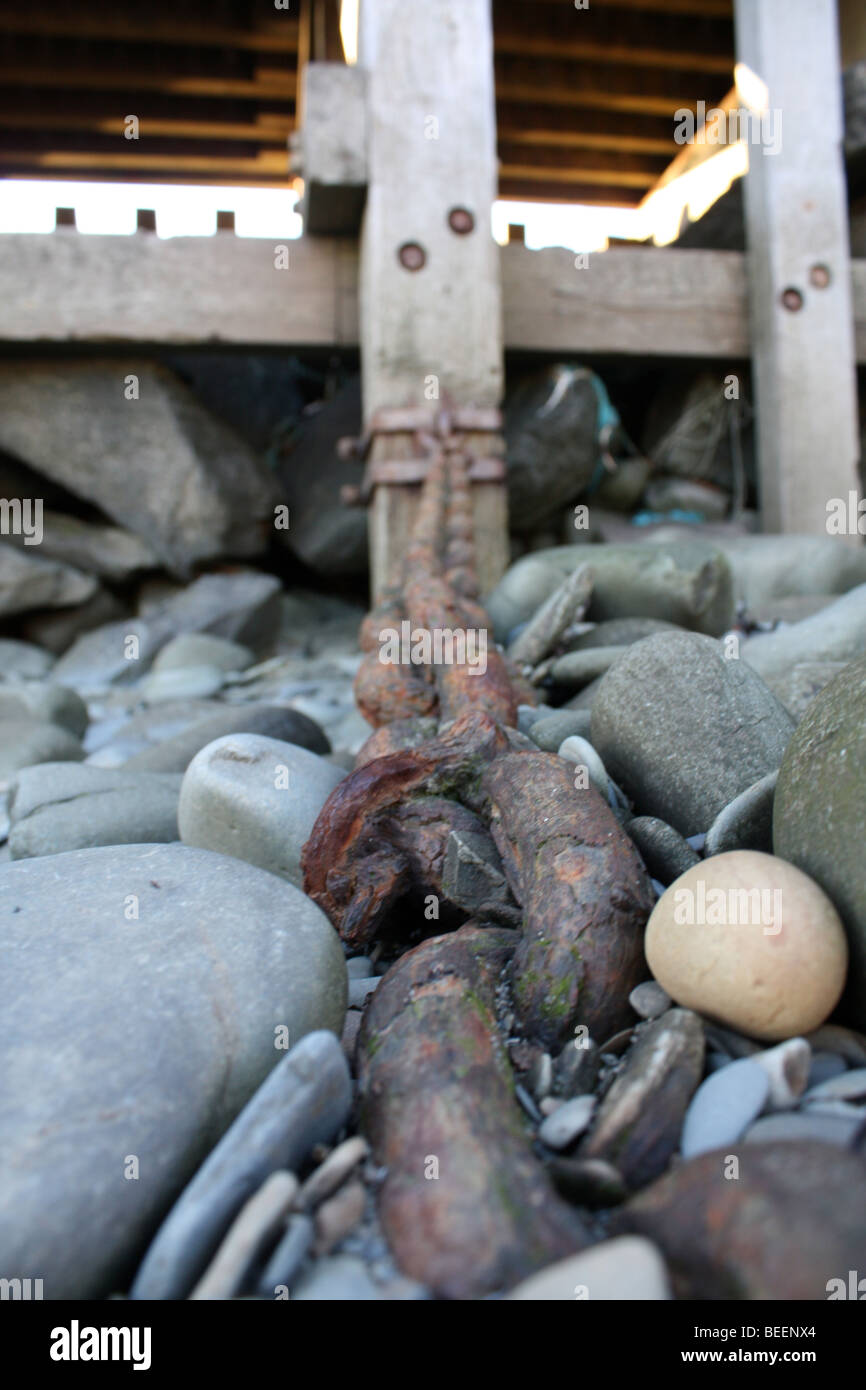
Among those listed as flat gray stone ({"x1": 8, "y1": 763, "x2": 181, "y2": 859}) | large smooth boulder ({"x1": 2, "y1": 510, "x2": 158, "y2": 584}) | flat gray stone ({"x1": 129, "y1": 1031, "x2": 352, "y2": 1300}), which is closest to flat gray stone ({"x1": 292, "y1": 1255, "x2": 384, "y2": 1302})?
flat gray stone ({"x1": 129, "y1": 1031, "x2": 352, "y2": 1300})

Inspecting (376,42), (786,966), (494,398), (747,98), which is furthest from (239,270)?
(786,966)

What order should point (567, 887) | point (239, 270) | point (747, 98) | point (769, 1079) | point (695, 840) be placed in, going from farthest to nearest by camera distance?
point (747, 98) < point (239, 270) < point (695, 840) < point (567, 887) < point (769, 1079)

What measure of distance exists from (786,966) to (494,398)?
389cm

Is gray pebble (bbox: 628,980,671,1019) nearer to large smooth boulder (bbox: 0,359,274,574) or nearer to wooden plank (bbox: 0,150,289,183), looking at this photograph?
large smooth boulder (bbox: 0,359,274,574)

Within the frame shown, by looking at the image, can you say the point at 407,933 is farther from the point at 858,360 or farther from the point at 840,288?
the point at 858,360

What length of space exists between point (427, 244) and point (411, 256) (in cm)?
10

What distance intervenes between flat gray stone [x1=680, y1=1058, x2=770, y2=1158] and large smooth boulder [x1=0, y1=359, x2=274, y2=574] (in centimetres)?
483

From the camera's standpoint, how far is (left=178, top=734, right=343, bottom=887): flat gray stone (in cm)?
219

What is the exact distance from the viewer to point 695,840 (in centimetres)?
190

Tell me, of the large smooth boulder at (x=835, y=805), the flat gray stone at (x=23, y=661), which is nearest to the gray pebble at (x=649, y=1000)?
the large smooth boulder at (x=835, y=805)

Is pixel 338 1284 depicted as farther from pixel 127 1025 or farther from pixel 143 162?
pixel 143 162

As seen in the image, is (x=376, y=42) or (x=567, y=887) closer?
(x=567, y=887)

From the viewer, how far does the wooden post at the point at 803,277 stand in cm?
538

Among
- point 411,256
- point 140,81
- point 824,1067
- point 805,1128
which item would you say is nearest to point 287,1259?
point 805,1128
